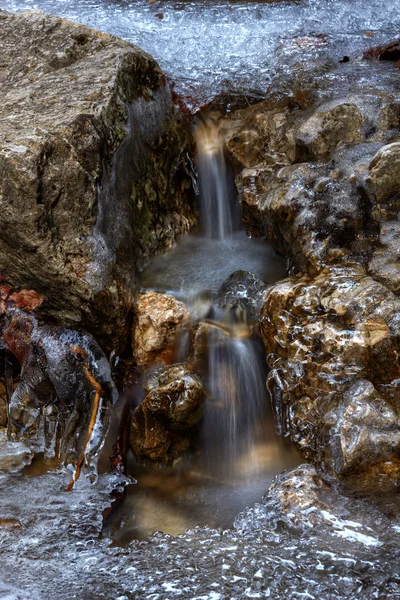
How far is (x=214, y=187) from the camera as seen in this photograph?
411 centimetres

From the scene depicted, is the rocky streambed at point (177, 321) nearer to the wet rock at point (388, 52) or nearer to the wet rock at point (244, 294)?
the wet rock at point (244, 294)

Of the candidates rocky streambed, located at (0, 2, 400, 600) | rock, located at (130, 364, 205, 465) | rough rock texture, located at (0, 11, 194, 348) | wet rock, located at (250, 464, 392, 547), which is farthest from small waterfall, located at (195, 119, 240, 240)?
wet rock, located at (250, 464, 392, 547)

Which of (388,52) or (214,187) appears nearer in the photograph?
(214,187)

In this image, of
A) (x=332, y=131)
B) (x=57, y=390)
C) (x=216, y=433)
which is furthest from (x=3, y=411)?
(x=332, y=131)

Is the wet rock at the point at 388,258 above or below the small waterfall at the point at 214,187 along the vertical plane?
below

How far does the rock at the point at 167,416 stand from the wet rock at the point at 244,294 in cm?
42

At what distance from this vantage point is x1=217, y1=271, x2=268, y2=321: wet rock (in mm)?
3227

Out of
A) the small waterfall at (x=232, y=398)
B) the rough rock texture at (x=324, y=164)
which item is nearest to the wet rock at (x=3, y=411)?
the small waterfall at (x=232, y=398)

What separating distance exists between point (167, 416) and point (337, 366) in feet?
2.76

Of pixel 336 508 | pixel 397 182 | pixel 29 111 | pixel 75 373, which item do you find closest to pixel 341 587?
pixel 336 508

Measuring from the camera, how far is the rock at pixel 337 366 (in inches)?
104

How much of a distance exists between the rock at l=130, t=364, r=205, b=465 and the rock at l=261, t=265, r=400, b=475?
1.29ft

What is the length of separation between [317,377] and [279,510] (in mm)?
629

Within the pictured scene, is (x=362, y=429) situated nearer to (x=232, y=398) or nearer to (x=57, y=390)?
(x=232, y=398)
